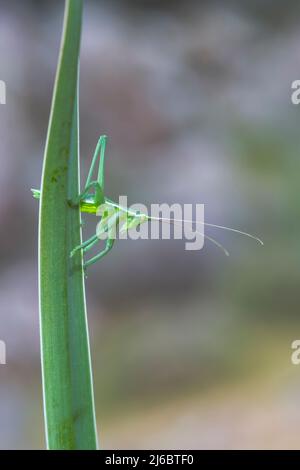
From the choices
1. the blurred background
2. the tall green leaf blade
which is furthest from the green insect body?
the blurred background

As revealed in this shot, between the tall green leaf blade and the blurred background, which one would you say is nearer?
the tall green leaf blade

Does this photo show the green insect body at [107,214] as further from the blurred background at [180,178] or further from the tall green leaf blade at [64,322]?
the blurred background at [180,178]

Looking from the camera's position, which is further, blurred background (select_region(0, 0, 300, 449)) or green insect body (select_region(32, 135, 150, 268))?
blurred background (select_region(0, 0, 300, 449))

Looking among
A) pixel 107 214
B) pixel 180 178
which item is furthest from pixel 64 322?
pixel 180 178

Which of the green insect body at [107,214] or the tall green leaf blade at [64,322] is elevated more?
the green insect body at [107,214]

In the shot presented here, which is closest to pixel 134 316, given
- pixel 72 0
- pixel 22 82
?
pixel 22 82

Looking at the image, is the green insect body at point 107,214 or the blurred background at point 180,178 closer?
the green insect body at point 107,214

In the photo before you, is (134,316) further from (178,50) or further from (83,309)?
(83,309)

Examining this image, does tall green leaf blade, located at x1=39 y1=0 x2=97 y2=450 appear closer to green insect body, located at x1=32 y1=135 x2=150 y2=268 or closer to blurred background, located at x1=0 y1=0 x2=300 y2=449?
green insect body, located at x1=32 y1=135 x2=150 y2=268

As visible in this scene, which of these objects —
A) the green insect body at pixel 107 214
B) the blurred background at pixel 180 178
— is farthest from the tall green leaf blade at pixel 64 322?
the blurred background at pixel 180 178

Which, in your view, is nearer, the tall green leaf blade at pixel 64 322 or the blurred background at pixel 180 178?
the tall green leaf blade at pixel 64 322

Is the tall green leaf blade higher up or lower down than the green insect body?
lower down
